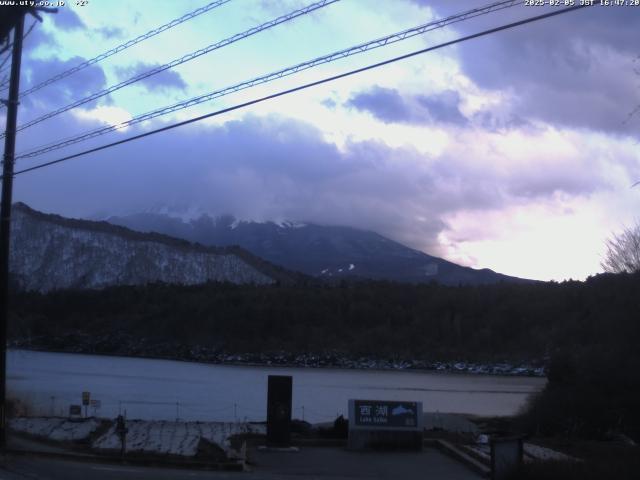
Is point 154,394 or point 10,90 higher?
point 10,90

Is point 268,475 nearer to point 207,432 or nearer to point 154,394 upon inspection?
point 207,432

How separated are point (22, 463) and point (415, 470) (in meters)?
9.85

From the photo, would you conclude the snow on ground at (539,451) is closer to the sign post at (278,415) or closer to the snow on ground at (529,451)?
the snow on ground at (529,451)

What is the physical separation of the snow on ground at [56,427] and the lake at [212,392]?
1386cm

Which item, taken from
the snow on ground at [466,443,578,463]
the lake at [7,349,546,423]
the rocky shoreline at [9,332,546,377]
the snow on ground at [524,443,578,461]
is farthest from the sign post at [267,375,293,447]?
the rocky shoreline at [9,332,546,377]

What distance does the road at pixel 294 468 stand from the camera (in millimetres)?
18453

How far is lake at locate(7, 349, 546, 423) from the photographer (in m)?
53.0

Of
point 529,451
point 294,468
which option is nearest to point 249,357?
point 529,451

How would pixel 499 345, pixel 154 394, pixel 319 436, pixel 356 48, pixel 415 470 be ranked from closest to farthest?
pixel 356 48 → pixel 415 470 → pixel 319 436 → pixel 154 394 → pixel 499 345

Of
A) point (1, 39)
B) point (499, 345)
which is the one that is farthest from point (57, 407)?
point (499, 345)

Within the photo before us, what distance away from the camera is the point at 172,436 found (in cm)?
2700

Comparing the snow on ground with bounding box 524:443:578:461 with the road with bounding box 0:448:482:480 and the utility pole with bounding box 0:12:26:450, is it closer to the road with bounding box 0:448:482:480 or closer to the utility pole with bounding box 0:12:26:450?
the road with bounding box 0:448:482:480

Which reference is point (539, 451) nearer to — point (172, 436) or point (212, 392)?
point (172, 436)

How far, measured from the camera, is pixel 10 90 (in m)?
22.1
